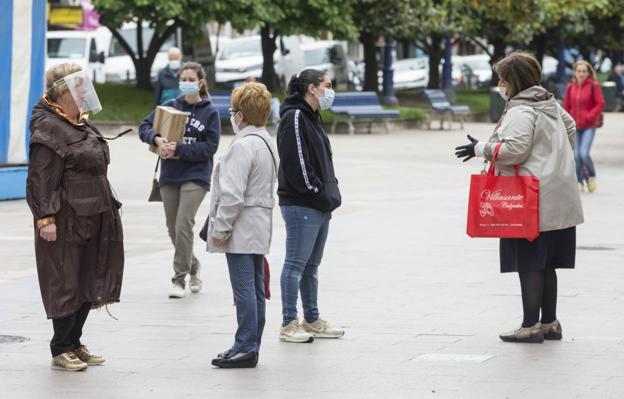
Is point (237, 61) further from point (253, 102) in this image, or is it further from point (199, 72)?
point (253, 102)

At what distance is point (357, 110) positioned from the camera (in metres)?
33.4

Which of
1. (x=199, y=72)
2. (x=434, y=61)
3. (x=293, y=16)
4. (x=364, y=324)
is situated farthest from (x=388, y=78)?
(x=364, y=324)

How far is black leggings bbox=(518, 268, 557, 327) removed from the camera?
8.41 meters

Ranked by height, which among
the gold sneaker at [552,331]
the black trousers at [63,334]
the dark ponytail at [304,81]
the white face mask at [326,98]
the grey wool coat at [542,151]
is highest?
the dark ponytail at [304,81]

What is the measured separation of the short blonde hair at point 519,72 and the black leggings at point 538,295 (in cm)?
102

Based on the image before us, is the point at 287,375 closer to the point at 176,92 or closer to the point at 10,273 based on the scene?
the point at 10,273

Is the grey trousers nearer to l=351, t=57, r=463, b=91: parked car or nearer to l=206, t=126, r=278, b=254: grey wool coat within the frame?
l=206, t=126, r=278, b=254: grey wool coat

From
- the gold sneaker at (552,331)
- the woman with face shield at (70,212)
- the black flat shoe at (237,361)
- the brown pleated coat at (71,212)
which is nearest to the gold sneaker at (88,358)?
the woman with face shield at (70,212)

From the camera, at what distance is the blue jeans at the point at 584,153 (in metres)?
18.7

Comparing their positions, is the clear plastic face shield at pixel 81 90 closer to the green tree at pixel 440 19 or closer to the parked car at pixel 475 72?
the green tree at pixel 440 19

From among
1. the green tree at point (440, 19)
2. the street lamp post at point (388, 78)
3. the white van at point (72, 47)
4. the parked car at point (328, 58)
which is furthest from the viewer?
the parked car at point (328, 58)

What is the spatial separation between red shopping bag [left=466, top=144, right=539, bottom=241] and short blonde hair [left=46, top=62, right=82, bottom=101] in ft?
7.38

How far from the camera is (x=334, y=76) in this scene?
4803 cm

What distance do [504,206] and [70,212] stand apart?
2347 mm
